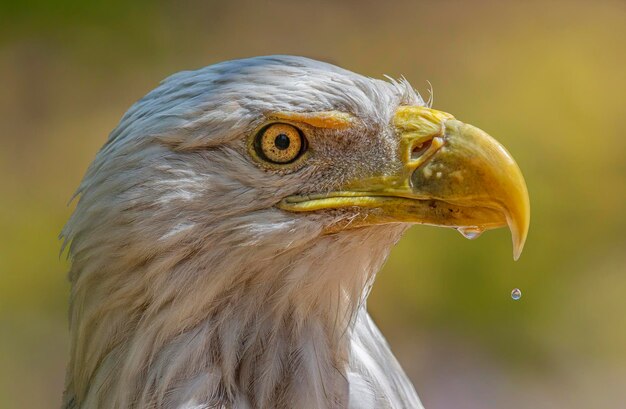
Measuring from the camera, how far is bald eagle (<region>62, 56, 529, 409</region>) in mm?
1958

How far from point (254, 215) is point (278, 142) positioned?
0.15m

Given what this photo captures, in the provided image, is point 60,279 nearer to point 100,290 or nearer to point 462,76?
point 462,76

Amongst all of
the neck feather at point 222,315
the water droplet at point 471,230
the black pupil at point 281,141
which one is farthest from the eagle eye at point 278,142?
the water droplet at point 471,230

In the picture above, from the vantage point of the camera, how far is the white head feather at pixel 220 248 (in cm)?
196

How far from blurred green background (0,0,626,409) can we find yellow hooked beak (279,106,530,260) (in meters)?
2.46

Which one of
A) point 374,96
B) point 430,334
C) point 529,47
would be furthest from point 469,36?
point 374,96

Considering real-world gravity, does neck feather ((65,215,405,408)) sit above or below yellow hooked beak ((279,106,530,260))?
below

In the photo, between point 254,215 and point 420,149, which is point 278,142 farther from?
point 420,149

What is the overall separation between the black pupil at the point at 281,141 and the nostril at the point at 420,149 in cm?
26

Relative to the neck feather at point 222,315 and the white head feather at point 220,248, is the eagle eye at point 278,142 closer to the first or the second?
the white head feather at point 220,248

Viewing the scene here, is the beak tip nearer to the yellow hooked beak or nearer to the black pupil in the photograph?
the yellow hooked beak

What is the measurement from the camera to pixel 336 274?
6.66ft

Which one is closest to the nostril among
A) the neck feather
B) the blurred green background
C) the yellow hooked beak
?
the yellow hooked beak

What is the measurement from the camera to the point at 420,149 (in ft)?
6.57
